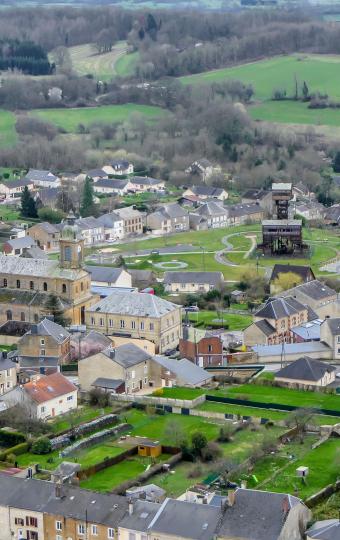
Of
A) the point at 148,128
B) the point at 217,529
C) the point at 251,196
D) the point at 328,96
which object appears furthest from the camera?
the point at 328,96

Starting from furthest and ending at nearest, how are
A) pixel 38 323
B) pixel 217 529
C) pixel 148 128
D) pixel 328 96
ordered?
1. pixel 328 96
2. pixel 148 128
3. pixel 38 323
4. pixel 217 529

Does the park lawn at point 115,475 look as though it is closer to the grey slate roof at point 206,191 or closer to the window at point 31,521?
the window at point 31,521

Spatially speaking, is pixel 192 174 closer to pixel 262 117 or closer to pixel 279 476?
pixel 262 117

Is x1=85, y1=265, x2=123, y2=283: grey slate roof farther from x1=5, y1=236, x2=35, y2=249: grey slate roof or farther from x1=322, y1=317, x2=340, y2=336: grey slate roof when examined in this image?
x1=322, y1=317, x2=340, y2=336: grey slate roof

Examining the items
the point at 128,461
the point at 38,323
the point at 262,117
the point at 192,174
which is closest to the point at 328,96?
the point at 262,117

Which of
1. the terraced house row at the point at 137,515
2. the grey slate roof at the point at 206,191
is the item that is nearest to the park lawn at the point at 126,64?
the grey slate roof at the point at 206,191

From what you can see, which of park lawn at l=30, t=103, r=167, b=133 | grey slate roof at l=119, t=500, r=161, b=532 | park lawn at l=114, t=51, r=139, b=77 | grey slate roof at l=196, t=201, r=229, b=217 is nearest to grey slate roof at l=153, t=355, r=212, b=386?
grey slate roof at l=119, t=500, r=161, b=532
